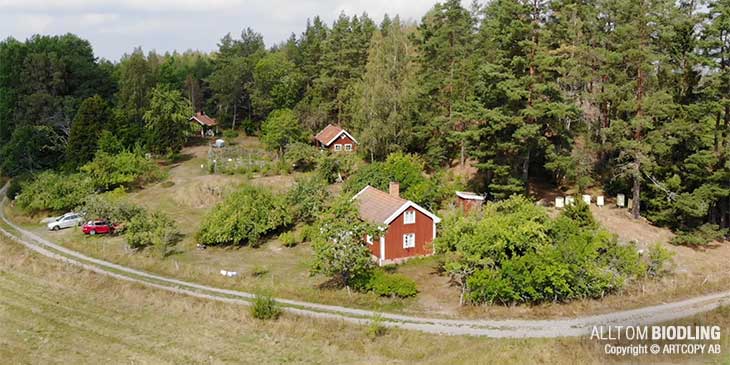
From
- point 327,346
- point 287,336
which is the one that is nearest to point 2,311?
point 287,336

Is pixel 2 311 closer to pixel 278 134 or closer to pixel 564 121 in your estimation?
pixel 278 134

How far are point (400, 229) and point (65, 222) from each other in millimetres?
27343

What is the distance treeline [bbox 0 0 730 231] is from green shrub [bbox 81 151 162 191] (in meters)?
6.56

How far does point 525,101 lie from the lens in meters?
39.3

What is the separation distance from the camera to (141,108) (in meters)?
68.1

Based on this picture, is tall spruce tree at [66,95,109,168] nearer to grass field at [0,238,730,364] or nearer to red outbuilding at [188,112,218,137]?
red outbuilding at [188,112,218,137]

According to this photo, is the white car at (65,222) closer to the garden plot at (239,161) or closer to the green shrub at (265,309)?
the garden plot at (239,161)

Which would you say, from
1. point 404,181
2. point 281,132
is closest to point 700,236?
point 404,181

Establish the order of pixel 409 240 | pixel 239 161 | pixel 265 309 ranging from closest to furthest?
pixel 265 309 < pixel 409 240 < pixel 239 161

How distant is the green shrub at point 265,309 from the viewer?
81.8 ft

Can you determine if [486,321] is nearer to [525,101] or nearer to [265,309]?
[265,309]

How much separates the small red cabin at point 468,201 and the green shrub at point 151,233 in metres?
21.0

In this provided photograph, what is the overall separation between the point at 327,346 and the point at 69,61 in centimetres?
6241

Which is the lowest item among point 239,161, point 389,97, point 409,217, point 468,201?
point 409,217
